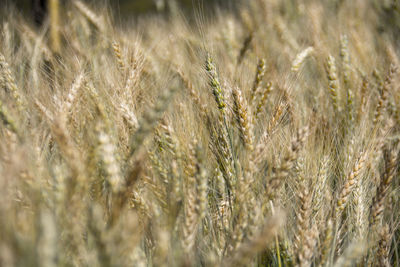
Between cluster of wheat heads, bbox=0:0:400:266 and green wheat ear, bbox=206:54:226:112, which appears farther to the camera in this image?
green wheat ear, bbox=206:54:226:112

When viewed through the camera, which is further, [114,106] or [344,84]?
[344,84]

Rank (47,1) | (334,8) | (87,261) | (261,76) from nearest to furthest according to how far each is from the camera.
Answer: (87,261), (261,76), (47,1), (334,8)

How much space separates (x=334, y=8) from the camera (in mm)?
3275

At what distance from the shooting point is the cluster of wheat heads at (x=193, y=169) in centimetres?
79

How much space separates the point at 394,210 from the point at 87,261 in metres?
1.14

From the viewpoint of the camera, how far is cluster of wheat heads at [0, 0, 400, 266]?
Result: 79 cm

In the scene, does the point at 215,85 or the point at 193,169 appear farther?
the point at 215,85

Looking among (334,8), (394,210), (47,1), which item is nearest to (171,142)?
(394,210)

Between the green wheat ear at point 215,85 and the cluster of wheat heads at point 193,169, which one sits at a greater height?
the green wheat ear at point 215,85

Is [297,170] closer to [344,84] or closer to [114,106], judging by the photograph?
[114,106]

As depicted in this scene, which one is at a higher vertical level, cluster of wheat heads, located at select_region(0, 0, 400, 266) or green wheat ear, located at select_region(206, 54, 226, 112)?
green wheat ear, located at select_region(206, 54, 226, 112)

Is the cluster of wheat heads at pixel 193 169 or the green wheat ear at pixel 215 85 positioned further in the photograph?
the green wheat ear at pixel 215 85

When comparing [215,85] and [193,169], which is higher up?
[215,85]

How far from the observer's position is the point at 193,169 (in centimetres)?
106
